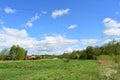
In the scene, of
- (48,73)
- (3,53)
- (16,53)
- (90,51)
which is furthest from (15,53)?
(48,73)

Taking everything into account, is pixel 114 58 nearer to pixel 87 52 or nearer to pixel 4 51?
pixel 87 52

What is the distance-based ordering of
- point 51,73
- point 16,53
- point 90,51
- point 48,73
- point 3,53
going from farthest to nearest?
point 90,51
point 3,53
point 16,53
point 48,73
point 51,73

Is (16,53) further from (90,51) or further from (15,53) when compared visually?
(90,51)

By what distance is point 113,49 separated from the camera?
309 feet

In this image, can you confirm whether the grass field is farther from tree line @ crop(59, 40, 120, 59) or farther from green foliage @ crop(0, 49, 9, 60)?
tree line @ crop(59, 40, 120, 59)

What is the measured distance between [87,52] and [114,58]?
28.0 metres

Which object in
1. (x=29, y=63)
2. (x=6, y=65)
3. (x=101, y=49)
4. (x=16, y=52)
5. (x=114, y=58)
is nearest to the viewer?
(x=6, y=65)

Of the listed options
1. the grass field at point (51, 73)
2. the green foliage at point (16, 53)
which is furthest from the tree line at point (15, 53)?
the grass field at point (51, 73)

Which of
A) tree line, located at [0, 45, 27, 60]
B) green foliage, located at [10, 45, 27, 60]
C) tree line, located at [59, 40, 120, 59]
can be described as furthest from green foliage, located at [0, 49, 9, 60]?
tree line, located at [59, 40, 120, 59]

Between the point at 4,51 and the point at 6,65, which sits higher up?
the point at 4,51

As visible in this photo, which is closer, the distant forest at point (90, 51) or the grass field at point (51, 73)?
the grass field at point (51, 73)

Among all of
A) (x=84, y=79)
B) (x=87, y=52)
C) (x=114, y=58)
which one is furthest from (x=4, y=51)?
(x=84, y=79)

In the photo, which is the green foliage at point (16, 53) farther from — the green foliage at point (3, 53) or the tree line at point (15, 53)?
the green foliage at point (3, 53)

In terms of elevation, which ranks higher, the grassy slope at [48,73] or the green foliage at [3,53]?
the green foliage at [3,53]
